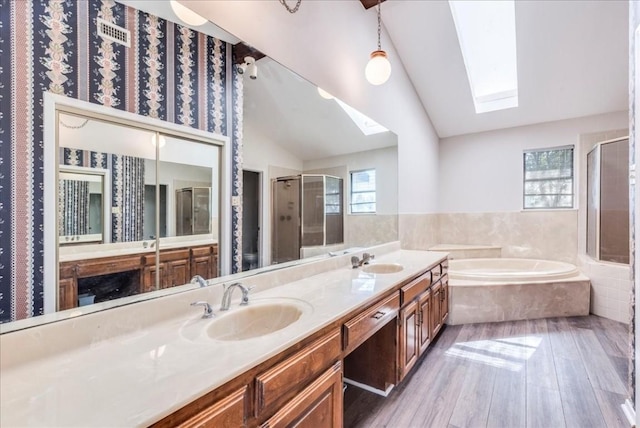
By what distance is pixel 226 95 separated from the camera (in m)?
1.53

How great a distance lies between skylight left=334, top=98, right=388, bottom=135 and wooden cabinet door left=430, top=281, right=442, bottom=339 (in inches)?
61.6

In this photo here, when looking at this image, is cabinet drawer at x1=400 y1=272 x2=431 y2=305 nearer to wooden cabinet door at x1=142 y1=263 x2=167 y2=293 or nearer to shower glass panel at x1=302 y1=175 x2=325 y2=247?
shower glass panel at x1=302 y1=175 x2=325 y2=247

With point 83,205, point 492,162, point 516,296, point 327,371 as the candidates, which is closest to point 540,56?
point 492,162

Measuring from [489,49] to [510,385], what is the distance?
3.56 m

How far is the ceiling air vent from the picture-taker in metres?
1.07

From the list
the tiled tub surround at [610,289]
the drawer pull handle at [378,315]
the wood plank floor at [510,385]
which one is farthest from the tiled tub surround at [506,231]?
the drawer pull handle at [378,315]

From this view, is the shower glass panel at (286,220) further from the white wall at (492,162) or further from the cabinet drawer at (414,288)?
the white wall at (492,162)

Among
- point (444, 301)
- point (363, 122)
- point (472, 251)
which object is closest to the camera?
point (363, 122)

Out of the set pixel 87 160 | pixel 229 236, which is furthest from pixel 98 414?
pixel 229 236

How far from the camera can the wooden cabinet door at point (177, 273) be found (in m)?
1.31

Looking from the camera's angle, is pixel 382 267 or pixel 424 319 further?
pixel 382 267

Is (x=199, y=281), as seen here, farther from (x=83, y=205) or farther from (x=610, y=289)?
(x=610, y=289)

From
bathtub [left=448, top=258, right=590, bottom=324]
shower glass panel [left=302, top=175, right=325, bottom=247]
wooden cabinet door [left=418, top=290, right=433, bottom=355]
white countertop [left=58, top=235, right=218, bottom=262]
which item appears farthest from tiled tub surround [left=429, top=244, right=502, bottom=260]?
white countertop [left=58, top=235, right=218, bottom=262]

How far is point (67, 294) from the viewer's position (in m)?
1.00
